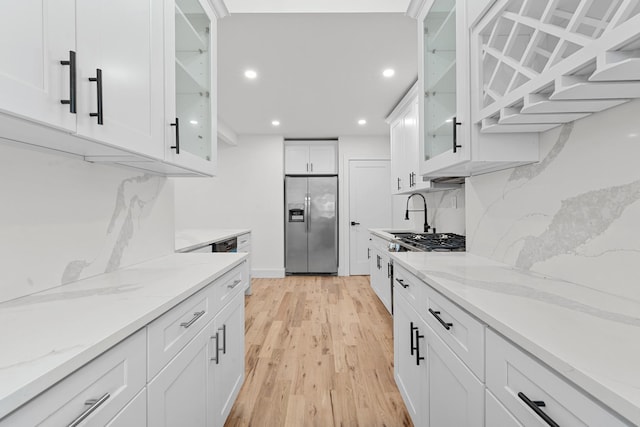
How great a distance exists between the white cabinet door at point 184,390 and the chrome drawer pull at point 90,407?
19 centimetres

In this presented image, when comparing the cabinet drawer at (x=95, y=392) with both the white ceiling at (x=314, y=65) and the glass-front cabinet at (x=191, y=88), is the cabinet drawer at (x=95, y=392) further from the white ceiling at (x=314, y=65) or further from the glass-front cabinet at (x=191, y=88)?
the white ceiling at (x=314, y=65)

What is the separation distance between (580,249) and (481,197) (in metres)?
0.72

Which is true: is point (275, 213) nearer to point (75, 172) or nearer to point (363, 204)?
point (363, 204)

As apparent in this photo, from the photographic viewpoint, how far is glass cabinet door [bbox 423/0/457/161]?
1573 millimetres

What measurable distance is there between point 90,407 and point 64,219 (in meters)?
0.82

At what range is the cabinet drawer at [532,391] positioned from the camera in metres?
0.53

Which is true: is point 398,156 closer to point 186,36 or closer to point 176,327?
point 186,36

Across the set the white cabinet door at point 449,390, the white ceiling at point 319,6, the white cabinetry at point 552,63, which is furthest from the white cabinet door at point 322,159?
the white cabinet door at point 449,390

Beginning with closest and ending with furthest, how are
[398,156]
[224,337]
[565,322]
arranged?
[565,322] < [224,337] < [398,156]

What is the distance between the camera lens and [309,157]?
17.6 ft

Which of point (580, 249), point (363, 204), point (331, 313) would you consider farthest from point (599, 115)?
point (363, 204)

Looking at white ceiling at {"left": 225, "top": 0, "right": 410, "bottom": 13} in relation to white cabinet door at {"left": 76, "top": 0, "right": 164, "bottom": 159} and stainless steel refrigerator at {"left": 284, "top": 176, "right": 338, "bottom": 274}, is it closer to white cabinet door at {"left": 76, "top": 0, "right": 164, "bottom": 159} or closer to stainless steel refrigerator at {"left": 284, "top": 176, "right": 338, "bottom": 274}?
white cabinet door at {"left": 76, "top": 0, "right": 164, "bottom": 159}

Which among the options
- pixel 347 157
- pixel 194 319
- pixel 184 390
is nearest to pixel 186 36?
pixel 194 319

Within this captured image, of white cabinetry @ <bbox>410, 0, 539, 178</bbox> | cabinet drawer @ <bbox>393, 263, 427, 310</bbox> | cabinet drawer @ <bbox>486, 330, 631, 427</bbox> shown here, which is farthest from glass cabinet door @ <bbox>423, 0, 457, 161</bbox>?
cabinet drawer @ <bbox>486, 330, 631, 427</bbox>
